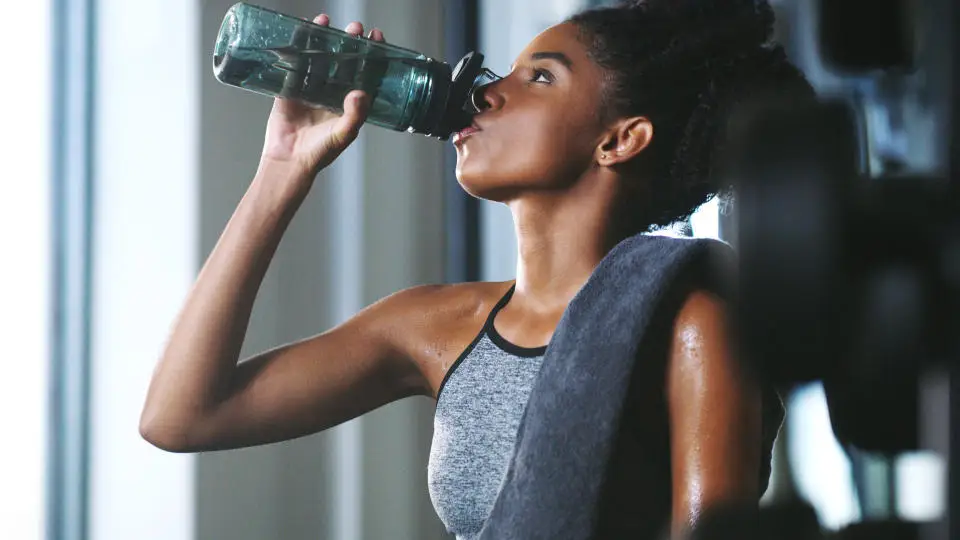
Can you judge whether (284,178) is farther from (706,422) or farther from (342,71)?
(706,422)

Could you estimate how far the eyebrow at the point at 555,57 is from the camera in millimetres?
781

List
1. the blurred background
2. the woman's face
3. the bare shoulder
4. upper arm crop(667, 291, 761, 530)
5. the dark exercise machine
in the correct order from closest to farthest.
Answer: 1. the dark exercise machine
2. upper arm crop(667, 291, 761, 530)
3. the woman's face
4. the bare shoulder
5. the blurred background

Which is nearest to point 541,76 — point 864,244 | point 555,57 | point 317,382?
point 555,57

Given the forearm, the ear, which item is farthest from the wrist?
the ear

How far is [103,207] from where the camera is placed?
49.9 inches

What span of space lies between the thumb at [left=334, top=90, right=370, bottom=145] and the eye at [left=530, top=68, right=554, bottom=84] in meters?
0.14

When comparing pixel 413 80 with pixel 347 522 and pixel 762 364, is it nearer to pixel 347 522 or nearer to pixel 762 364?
pixel 762 364

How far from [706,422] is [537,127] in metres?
0.28

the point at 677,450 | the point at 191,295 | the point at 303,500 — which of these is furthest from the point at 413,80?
the point at 303,500

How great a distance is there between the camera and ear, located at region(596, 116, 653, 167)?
78 centimetres

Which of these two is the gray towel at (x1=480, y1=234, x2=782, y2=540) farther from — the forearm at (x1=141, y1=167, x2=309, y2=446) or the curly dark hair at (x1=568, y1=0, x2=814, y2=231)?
the forearm at (x1=141, y1=167, x2=309, y2=446)

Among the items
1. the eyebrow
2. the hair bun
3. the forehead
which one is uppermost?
the hair bun

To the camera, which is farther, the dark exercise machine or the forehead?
the forehead

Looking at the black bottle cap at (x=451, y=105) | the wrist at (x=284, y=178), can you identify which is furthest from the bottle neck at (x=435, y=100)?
the wrist at (x=284, y=178)
